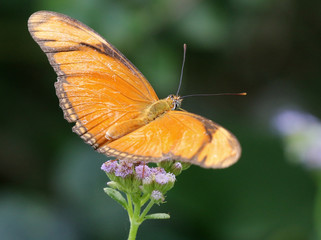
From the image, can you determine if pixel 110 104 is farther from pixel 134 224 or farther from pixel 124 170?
pixel 134 224

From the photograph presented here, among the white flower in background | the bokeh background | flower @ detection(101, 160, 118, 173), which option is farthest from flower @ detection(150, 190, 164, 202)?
the white flower in background

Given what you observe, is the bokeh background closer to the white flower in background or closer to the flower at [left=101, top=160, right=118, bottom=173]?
the white flower in background

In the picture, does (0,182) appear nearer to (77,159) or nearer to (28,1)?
(77,159)

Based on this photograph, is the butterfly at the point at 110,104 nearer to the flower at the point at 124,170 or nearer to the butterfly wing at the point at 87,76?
the butterfly wing at the point at 87,76

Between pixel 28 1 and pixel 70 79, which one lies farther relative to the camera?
pixel 28 1

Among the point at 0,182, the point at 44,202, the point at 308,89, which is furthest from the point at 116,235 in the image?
the point at 308,89

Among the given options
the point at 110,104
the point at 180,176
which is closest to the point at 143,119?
the point at 110,104
